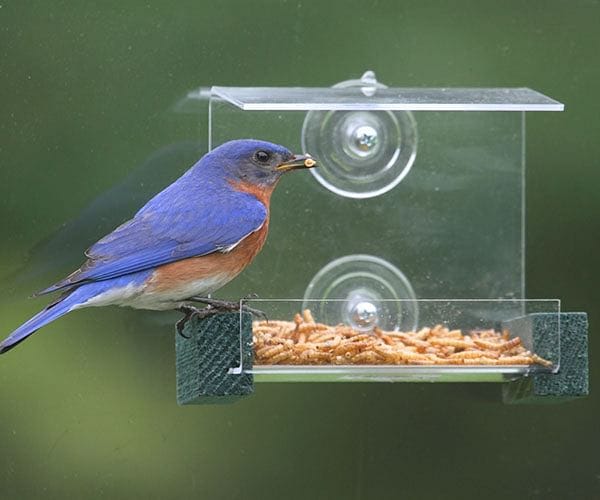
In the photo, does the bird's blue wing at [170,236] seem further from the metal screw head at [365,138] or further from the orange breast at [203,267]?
the metal screw head at [365,138]

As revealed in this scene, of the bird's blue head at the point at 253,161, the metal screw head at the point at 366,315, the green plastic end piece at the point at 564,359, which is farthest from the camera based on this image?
the bird's blue head at the point at 253,161

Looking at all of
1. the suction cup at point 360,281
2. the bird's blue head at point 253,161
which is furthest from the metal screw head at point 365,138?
the bird's blue head at point 253,161

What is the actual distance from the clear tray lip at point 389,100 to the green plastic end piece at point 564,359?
0.80 meters

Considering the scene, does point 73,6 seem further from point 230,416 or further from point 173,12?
point 230,416

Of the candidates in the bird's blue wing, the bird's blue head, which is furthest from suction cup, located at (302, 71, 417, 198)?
the bird's blue wing

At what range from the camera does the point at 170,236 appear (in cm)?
627

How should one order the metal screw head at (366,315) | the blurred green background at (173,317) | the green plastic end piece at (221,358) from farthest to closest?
the blurred green background at (173,317) → the metal screw head at (366,315) → the green plastic end piece at (221,358)

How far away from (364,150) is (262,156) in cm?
67

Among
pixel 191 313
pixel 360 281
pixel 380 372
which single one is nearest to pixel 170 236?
pixel 191 313

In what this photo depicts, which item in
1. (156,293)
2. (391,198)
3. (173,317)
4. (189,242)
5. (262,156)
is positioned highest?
(262,156)

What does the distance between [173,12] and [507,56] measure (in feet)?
4.91

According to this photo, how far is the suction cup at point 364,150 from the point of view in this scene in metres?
7.05

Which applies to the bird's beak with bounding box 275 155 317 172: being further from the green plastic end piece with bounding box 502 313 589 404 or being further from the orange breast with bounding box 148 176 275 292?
the green plastic end piece with bounding box 502 313 589 404

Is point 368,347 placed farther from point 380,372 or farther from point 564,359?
point 564,359
